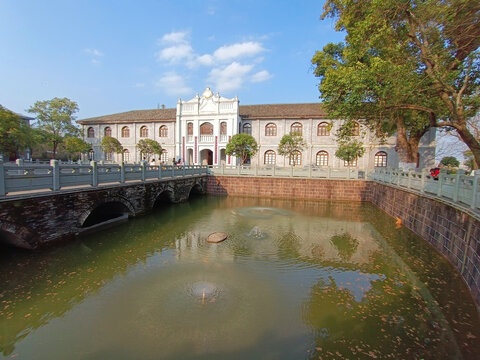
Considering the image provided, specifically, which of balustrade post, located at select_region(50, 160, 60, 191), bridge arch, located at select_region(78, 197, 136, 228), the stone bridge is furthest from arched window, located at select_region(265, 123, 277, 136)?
balustrade post, located at select_region(50, 160, 60, 191)

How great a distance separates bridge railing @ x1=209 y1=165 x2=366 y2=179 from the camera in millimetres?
18625

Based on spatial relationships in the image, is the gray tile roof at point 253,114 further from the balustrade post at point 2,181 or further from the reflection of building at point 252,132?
the balustrade post at point 2,181

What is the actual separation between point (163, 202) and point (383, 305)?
13190mm

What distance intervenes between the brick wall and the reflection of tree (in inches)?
344

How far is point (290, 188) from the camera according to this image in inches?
746

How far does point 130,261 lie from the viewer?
7.00 m

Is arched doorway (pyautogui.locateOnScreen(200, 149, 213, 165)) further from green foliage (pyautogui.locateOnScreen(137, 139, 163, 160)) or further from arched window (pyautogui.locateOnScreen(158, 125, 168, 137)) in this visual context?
green foliage (pyautogui.locateOnScreen(137, 139, 163, 160))

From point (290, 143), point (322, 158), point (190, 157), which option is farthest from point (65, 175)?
point (322, 158)

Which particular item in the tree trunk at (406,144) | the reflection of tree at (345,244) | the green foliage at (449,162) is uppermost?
the tree trunk at (406,144)

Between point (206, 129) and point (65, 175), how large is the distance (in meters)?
20.0

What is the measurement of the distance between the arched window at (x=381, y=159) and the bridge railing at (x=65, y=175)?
21.5 meters

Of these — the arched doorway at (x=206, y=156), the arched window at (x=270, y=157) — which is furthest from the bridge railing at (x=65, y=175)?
the arched window at (x=270, y=157)

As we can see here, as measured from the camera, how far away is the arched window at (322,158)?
1043 inches

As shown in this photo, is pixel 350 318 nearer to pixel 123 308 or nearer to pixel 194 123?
pixel 123 308
